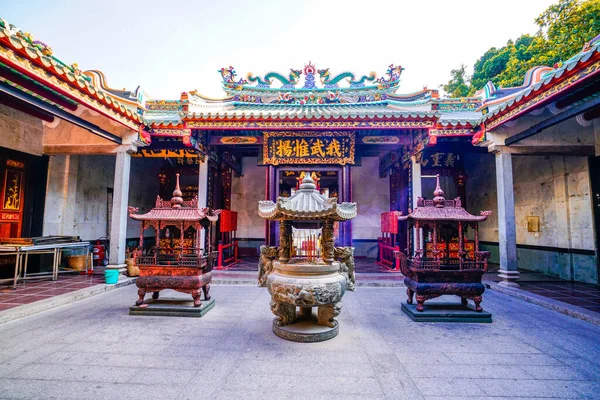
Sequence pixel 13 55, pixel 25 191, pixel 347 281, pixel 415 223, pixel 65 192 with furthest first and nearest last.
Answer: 1. pixel 65 192
2. pixel 25 191
3. pixel 415 223
4. pixel 347 281
5. pixel 13 55

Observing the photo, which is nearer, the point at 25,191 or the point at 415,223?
the point at 415,223

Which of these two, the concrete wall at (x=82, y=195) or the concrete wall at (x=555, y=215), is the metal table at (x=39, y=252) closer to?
the concrete wall at (x=82, y=195)

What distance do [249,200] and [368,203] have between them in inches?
216

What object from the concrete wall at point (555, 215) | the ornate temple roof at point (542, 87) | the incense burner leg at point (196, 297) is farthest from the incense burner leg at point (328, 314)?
the concrete wall at point (555, 215)

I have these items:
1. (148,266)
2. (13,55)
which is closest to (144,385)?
(148,266)

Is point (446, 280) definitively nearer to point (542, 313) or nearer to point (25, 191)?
point (542, 313)

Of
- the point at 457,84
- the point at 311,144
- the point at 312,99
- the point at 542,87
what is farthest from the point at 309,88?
the point at 457,84

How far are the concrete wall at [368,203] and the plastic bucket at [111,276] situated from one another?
8885 mm

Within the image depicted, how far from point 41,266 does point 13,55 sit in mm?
6248

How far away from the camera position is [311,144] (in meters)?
8.94

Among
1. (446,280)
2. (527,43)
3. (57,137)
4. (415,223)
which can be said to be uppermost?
(527,43)

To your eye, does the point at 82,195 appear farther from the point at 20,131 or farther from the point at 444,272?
the point at 444,272

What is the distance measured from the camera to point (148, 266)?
5.13 m

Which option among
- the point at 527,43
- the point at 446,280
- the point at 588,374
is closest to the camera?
the point at 588,374
